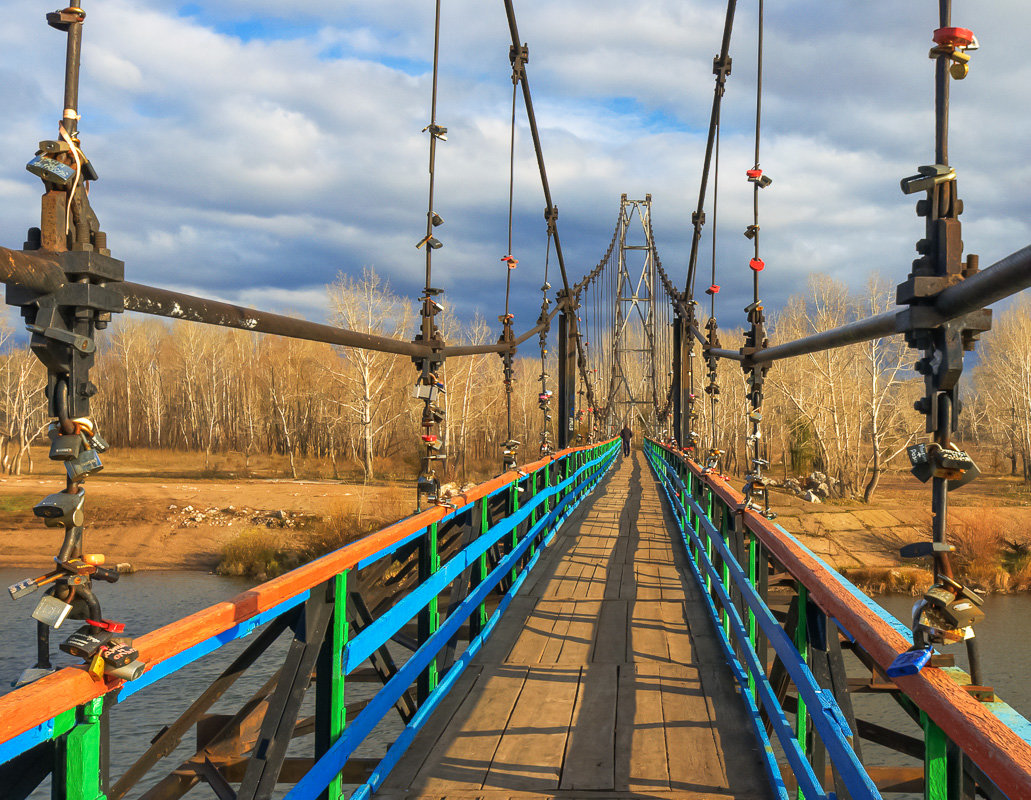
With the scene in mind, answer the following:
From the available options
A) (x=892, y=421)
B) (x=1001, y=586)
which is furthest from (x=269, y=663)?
(x=892, y=421)

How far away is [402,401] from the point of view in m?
47.5

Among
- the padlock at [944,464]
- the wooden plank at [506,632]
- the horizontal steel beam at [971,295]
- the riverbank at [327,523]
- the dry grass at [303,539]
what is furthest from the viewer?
the dry grass at [303,539]

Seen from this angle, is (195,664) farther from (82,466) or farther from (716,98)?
(82,466)

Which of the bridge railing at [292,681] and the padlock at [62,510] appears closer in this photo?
the bridge railing at [292,681]

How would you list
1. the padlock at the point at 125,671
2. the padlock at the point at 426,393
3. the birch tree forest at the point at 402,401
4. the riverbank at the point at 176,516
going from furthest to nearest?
the birch tree forest at the point at 402,401
the riverbank at the point at 176,516
the padlock at the point at 426,393
the padlock at the point at 125,671

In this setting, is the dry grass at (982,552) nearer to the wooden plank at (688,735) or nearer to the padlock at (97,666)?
the wooden plank at (688,735)

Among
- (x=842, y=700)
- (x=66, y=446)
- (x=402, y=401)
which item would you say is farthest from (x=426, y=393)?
(x=402, y=401)

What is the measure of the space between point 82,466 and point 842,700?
2.25 m

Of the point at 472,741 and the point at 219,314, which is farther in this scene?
the point at 472,741

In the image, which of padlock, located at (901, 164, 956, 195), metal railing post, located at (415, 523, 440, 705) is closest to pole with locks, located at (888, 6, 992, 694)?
padlock, located at (901, 164, 956, 195)

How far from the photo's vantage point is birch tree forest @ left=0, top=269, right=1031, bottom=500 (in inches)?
1574

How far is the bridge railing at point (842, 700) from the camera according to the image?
151cm

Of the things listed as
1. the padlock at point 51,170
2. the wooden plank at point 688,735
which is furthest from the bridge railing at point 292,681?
the wooden plank at point 688,735

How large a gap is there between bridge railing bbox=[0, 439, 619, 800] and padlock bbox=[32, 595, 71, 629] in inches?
4.9
